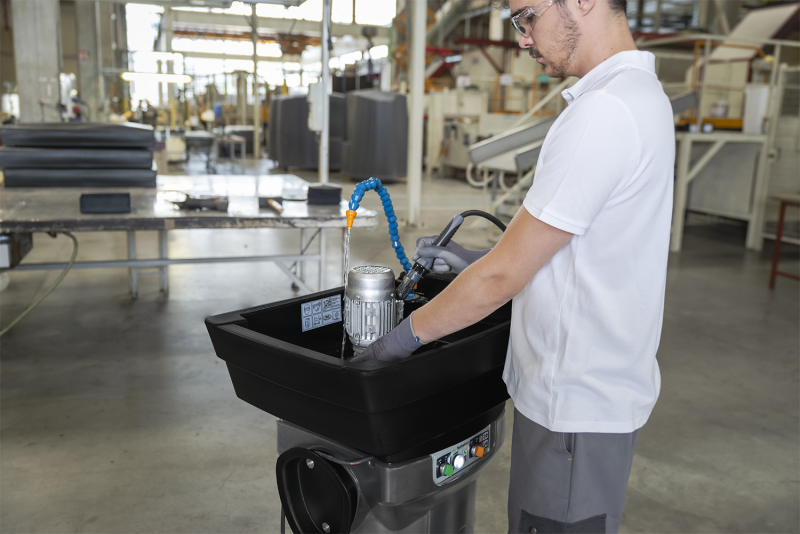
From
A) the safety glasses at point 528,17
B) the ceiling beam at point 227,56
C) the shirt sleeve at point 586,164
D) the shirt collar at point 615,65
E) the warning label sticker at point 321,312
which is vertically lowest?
the warning label sticker at point 321,312

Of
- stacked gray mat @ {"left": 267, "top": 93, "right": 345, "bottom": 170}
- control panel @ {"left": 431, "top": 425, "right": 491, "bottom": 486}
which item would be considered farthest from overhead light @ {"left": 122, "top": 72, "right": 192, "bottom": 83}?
control panel @ {"left": 431, "top": 425, "right": 491, "bottom": 486}

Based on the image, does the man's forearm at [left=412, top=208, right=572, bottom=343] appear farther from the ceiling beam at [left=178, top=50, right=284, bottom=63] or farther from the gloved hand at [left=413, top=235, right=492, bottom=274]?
the ceiling beam at [left=178, top=50, right=284, bottom=63]

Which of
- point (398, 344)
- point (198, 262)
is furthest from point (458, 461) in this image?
point (198, 262)

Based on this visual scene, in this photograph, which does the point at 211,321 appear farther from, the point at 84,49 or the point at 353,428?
the point at 84,49

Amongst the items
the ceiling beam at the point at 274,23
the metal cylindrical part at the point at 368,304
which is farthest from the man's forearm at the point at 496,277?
the ceiling beam at the point at 274,23

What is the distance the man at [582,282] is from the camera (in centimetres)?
86

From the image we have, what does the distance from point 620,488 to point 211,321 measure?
0.75 m

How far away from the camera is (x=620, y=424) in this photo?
100cm

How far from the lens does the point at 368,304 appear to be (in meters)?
1.08

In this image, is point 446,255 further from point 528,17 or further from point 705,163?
point 705,163

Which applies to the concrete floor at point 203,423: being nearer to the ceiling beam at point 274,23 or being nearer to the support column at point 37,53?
the support column at point 37,53

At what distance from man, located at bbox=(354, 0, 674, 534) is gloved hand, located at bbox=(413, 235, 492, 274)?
0.16 m

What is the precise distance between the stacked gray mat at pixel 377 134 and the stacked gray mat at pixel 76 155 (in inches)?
244

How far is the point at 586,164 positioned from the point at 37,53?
7.03 meters
